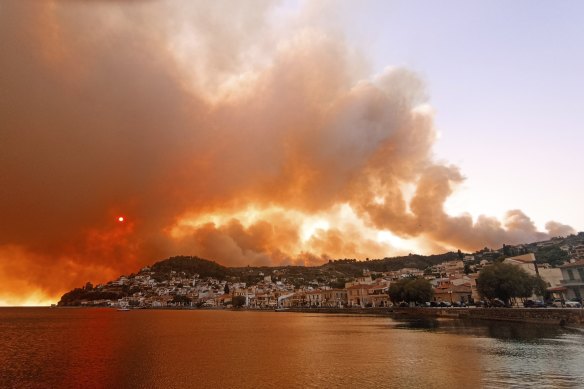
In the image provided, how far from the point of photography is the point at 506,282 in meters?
58.0

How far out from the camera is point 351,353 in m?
34.1

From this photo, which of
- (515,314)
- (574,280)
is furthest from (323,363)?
(574,280)

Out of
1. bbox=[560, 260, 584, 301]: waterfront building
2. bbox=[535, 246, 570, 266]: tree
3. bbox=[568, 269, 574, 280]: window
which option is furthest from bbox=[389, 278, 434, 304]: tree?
bbox=[535, 246, 570, 266]: tree

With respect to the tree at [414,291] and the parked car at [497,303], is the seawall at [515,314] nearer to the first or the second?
the tree at [414,291]

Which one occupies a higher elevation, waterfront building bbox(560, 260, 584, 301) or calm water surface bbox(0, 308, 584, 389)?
waterfront building bbox(560, 260, 584, 301)

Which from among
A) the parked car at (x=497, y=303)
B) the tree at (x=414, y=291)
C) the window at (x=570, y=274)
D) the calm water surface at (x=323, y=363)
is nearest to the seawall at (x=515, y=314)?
the tree at (x=414, y=291)

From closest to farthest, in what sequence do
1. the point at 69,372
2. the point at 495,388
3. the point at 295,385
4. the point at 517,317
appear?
the point at 495,388
the point at 295,385
the point at 69,372
the point at 517,317

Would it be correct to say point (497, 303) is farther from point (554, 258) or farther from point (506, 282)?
point (554, 258)

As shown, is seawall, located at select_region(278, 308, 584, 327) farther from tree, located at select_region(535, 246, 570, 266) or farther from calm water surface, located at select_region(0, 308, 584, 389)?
tree, located at select_region(535, 246, 570, 266)

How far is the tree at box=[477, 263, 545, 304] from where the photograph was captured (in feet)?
189

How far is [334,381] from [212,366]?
35.9 ft

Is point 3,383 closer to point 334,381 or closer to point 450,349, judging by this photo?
point 334,381

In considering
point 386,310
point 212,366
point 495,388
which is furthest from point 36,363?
point 386,310

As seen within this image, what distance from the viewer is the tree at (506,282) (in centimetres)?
5762
